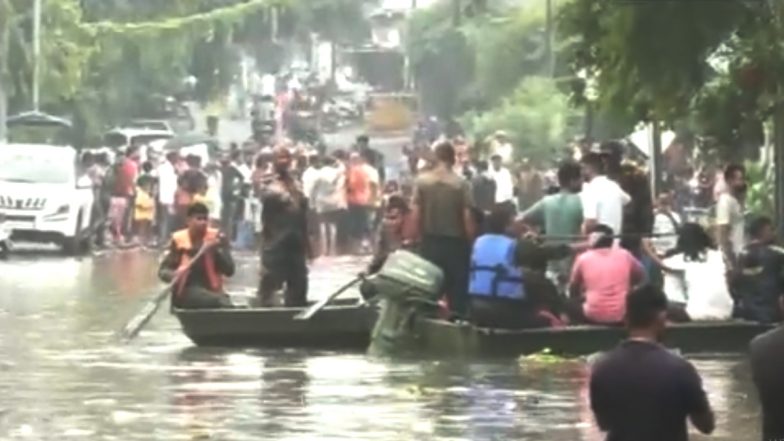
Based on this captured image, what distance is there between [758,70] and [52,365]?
601 cm

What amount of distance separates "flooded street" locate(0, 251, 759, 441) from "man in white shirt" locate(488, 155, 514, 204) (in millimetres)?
16634

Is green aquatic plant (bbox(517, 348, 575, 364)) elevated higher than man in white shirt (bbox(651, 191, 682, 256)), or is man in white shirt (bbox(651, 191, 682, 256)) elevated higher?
man in white shirt (bbox(651, 191, 682, 256))

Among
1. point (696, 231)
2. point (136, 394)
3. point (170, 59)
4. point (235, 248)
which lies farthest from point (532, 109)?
point (136, 394)

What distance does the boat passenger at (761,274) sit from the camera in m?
20.8

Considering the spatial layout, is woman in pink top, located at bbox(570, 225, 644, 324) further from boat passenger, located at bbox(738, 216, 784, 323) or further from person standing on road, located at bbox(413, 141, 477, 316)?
person standing on road, located at bbox(413, 141, 477, 316)

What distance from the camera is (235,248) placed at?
45.6 metres

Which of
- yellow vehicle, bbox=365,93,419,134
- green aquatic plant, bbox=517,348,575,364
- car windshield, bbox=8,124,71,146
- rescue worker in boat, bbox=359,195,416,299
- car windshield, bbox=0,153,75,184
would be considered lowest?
green aquatic plant, bbox=517,348,575,364

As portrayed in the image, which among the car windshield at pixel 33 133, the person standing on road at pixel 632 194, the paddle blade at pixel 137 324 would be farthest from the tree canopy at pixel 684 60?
the car windshield at pixel 33 133

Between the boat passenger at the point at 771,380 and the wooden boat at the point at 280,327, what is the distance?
40.4 ft

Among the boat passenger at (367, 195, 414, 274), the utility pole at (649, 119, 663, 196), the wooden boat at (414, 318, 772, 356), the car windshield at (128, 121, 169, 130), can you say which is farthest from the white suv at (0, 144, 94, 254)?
the car windshield at (128, 121, 169, 130)

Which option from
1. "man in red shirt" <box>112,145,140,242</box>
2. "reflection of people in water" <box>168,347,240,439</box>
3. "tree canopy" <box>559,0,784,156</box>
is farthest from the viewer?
"man in red shirt" <box>112,145,140,242</box>

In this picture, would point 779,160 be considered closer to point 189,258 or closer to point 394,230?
point 394,230

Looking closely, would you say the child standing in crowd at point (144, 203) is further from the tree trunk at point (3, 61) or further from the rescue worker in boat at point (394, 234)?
the rescue worker in boat at point (394, 234)

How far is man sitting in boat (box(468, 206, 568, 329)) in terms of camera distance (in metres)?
20.9
